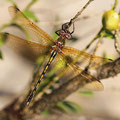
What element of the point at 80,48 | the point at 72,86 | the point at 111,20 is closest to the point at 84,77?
the point at 72,86

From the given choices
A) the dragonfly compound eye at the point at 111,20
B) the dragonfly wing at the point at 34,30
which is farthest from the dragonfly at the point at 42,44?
the dragonfly compound eye at the point at 111,20

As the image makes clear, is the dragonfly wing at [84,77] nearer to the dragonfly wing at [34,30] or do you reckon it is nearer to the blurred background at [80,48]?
the dragonfly wing at [34,30]

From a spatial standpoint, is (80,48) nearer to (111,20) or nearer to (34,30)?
(34,30)

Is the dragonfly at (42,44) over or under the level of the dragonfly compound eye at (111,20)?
over

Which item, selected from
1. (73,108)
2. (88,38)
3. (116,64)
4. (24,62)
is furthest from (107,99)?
(116,64)

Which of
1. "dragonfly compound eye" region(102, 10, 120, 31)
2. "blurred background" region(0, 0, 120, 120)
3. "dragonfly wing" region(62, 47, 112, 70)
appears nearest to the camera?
"dragonfly compound eye" region(102, 10, 120, 31)

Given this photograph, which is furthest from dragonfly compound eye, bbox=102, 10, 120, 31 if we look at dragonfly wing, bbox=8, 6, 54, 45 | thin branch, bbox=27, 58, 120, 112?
dragonfly wing, bbox=8, 6, 54, 45

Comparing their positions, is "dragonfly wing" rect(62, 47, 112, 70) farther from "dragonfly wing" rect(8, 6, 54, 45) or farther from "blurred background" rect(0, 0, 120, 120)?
"blurred background" rect(0, 0, 120, 120)

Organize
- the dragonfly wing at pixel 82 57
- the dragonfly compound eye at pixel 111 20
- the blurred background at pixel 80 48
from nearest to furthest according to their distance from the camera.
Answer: the dragonfly compound eye at pixel 111 20 < the dragonfly wing at pixel 82 57 < the blurred background at pixel 80 48
